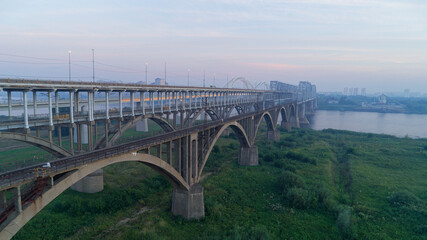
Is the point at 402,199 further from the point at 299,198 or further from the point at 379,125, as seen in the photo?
the point at 379,125

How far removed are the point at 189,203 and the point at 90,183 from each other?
12939 mm

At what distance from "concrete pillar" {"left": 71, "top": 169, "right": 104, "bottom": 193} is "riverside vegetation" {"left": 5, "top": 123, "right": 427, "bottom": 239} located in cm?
98

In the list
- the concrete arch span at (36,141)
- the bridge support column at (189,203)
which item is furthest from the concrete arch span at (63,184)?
the concrete arch span at (36,141)

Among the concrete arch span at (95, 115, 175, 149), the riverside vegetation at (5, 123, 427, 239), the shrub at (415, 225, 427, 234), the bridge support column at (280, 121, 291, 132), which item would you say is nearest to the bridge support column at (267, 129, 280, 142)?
the bridge support column at (280, 121, 291, 132)

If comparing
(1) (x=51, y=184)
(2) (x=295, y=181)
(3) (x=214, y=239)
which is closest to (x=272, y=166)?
(2) (x=295, y=181)

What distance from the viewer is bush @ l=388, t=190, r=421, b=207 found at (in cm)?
3175

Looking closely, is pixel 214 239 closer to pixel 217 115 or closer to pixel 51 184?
pixel 51 184

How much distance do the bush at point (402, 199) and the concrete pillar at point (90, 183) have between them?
3443cm

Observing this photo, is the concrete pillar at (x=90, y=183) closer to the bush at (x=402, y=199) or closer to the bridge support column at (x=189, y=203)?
the bridge support column at (x=189, y=203)

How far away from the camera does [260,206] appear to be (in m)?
30.8

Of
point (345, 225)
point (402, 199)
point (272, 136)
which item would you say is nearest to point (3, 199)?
point (345, 225)

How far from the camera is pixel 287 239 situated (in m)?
24.3

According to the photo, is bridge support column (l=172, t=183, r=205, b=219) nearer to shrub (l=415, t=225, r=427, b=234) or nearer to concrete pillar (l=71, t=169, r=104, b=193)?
concrete pillar (l=71, t=169, r=104, b=193)

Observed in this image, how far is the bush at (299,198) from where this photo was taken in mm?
30438
